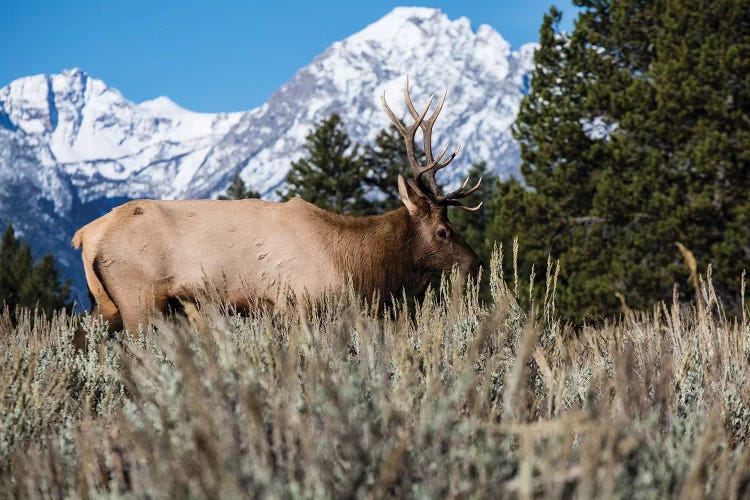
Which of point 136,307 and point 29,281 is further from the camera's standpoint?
point 29,281

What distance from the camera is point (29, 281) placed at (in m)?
26.6

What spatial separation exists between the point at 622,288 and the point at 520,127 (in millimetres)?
4883

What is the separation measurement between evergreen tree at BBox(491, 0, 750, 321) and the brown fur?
10779 millimetres

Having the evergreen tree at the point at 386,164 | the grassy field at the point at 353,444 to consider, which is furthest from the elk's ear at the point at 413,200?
the evergreen tree at the point at 386,164

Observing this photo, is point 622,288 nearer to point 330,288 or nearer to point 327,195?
point 330,288

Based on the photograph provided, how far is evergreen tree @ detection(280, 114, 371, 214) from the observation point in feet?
113

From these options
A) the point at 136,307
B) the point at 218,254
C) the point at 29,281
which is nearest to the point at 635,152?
the point at 218,254

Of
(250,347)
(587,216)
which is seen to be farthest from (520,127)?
(250,347)

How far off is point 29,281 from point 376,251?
23.8 meters

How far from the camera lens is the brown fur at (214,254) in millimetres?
5418

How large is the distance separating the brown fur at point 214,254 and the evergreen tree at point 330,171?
1092 inches

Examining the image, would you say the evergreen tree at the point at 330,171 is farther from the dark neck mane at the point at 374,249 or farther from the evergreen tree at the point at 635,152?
the dark neck mane at the point at 374,249

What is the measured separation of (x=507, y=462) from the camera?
186cm

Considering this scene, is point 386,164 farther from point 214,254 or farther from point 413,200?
point 214,254
